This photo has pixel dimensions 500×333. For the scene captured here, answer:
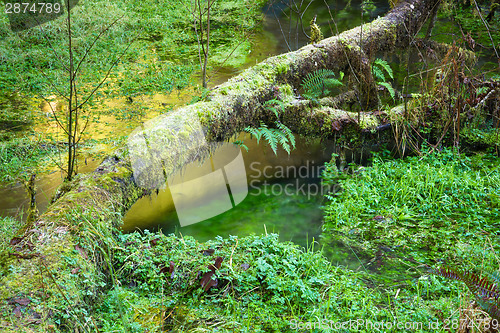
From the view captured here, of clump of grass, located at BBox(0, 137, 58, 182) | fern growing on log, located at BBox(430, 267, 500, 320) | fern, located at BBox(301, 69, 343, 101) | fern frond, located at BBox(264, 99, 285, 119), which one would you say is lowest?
fern growing on log, located at BBox(430, 267, 500, 320)

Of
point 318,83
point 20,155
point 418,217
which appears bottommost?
point 418,217

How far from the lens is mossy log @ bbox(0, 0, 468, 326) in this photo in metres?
2.54

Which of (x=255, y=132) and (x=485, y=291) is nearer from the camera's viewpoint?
(x=485, y=291)

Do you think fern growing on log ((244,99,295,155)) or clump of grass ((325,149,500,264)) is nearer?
clump of grass ((325,149,500,264))

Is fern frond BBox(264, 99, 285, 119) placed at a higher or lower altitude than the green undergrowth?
higher

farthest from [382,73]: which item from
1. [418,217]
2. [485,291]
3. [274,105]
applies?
[485,291]

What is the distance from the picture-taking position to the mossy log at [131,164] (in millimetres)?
2545

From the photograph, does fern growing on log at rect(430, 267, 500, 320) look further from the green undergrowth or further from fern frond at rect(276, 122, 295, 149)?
fern frond at rect(276, 122, 295, 149)

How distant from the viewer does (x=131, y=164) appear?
3863 mm

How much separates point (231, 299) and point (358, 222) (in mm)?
1831

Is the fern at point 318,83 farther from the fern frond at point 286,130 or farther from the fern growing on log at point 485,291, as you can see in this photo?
the fern growing on log at point 485,291

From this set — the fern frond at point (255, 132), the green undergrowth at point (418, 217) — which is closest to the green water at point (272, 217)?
the green undergrowth at point (418, 217)

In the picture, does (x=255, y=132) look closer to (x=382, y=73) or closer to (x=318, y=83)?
(x=318, y=83)

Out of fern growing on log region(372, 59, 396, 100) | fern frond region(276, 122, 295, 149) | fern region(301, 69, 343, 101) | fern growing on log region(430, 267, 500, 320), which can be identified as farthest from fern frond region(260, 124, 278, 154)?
fern growing on log region(430, 267, 500, 320)
